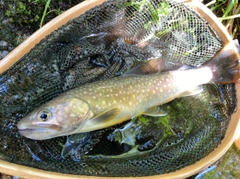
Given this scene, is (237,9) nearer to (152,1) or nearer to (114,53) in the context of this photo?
(152,1)

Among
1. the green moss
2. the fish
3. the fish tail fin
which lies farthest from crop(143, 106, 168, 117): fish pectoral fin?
the green moss

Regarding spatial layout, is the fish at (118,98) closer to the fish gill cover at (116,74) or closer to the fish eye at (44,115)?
the fish eye at (44,115)

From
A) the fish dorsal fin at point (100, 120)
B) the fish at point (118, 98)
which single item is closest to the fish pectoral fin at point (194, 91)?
the fish at point (118, 98)

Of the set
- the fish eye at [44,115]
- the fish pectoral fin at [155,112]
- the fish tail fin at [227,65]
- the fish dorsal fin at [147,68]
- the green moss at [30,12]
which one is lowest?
the fish pectoral fin at [155,112]

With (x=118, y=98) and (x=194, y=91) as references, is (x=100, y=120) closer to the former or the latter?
(x=118, y=98)

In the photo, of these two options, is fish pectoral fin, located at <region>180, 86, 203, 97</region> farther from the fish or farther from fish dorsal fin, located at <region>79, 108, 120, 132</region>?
fish dorsal fin, located at <region>79, 108, 120, 132</region>

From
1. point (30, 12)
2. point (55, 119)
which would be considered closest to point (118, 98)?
point (55, 119)
